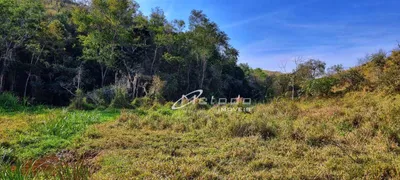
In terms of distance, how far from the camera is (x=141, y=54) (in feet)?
68.5

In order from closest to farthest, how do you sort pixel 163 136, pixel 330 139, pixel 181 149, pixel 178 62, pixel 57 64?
pixel 181 149, pixel 330 139, pixel 163 136, pixel 57 64, pixel 178 62

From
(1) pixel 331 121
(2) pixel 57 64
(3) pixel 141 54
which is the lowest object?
(1) pixel 331 121

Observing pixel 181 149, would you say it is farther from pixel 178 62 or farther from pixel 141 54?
pixel 178 62

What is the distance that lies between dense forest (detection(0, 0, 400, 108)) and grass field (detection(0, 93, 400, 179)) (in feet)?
16.5

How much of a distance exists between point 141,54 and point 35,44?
7292mm

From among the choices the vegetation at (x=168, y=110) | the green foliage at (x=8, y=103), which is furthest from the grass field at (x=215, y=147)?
the green foliage at (x=8, y=103)

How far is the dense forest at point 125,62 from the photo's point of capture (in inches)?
519

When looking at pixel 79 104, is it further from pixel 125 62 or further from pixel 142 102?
pixel 125 62

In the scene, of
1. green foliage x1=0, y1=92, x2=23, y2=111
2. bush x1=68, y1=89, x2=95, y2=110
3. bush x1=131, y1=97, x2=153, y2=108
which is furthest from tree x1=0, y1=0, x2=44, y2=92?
bush x1=131, y1=97, x2=153, y2=108

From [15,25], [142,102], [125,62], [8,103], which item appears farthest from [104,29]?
[8,103]

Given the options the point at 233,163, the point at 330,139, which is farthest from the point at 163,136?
the point at 330,139

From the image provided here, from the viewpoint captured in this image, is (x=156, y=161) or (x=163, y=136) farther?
(x=163, y=136)

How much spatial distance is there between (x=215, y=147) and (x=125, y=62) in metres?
15.5

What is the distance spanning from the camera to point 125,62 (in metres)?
19.6
